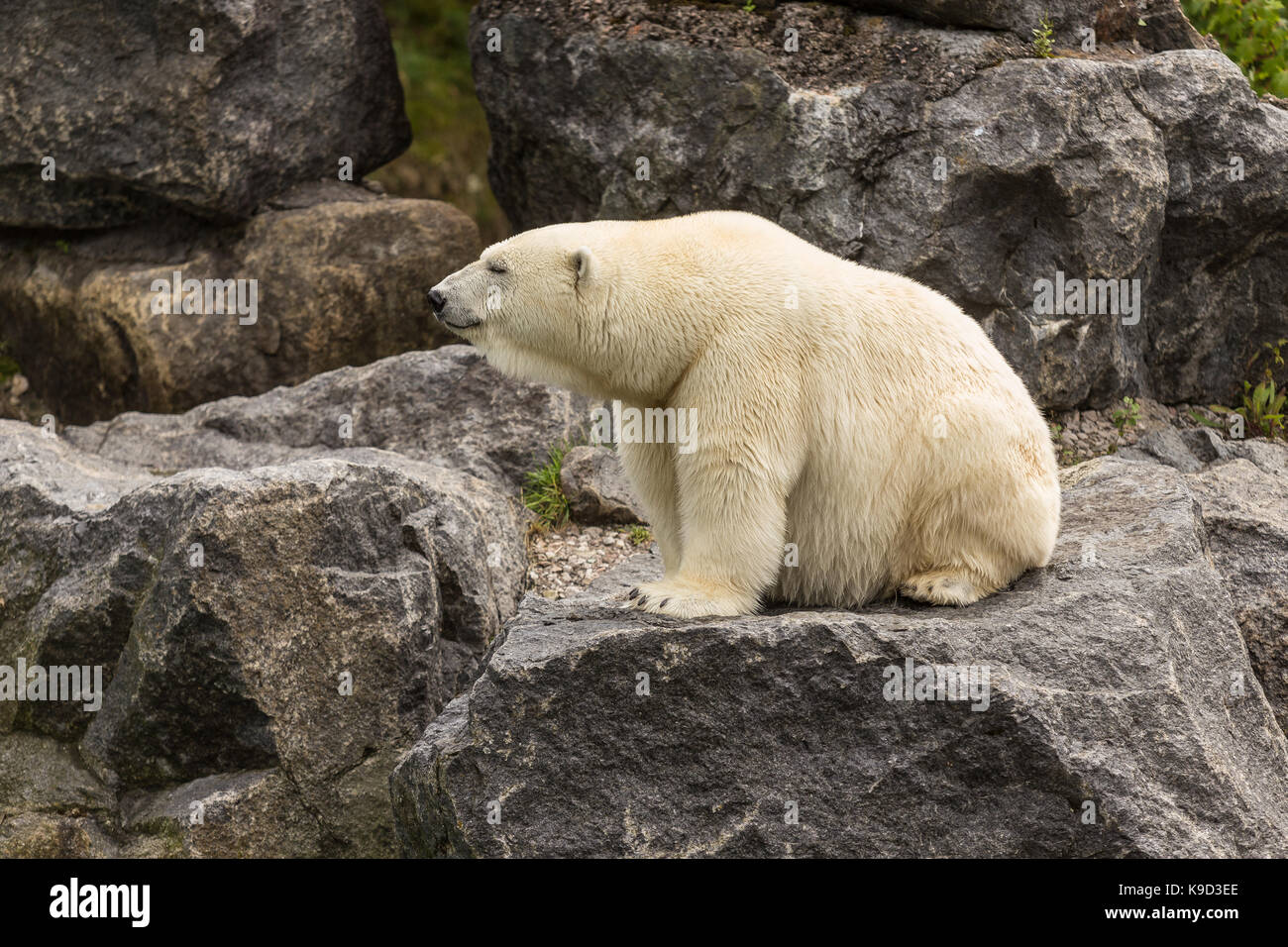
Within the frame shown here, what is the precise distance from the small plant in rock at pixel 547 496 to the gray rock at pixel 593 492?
47 millimetres

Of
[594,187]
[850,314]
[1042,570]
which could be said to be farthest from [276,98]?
[1042,570]

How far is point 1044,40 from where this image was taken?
9.24 meters

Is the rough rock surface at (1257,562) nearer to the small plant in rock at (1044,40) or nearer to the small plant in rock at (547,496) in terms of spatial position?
the small plant in rock at (1044,40)

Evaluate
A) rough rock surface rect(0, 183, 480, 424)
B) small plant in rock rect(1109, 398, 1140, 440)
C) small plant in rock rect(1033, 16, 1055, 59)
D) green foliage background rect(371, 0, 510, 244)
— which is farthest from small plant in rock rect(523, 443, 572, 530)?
green foliage background rect(371, 0, 510, 244)

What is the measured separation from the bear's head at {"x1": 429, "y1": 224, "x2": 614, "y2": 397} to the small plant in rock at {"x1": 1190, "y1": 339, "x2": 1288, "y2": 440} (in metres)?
6.23

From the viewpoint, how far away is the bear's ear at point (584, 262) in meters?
5.12

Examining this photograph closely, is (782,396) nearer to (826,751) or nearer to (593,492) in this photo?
(826,751)

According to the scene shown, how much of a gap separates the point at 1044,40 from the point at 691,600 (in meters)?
6.17

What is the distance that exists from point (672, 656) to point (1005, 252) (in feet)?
18.3

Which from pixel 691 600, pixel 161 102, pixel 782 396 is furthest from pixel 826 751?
pixel 161 102

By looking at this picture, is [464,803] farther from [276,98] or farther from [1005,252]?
[276,98]

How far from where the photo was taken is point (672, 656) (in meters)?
4.73

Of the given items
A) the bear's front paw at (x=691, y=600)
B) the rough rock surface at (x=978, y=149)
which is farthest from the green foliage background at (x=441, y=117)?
the bear's front paw at (x=691, y=600)

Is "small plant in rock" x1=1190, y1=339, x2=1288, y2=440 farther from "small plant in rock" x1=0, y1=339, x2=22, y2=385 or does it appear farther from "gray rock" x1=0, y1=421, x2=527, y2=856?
"small plant in rock" x1=0, y1=339, x2=22, y2=385
